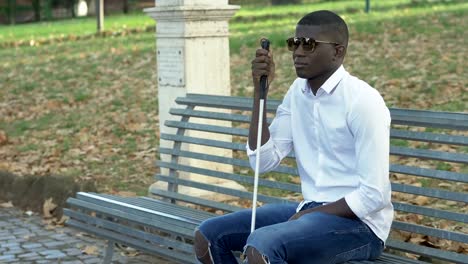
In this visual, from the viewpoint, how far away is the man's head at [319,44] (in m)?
4.21

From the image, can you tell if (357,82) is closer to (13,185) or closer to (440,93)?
(13,185)

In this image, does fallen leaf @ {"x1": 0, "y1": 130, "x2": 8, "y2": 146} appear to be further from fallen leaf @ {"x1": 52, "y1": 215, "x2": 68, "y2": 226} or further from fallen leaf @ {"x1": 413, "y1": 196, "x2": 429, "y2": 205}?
fallen leaf @ {"x1": 413, "y1": 196, "x2": 429, "y2": 205}

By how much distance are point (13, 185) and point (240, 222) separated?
14.6 feet

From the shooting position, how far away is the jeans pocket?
4050mm

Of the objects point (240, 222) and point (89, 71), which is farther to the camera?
point (89, 71)

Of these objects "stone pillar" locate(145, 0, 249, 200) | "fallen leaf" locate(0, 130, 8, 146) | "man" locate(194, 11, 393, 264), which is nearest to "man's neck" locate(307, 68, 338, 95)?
"man" locate(194, 11, 393, 264)

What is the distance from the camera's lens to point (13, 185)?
841 centimetres

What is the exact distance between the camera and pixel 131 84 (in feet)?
45.1

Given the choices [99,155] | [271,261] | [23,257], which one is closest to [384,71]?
[99,155]

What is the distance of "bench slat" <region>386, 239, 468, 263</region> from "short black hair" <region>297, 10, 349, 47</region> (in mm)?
996

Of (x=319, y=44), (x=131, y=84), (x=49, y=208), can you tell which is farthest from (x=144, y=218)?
(x=131, y=84)

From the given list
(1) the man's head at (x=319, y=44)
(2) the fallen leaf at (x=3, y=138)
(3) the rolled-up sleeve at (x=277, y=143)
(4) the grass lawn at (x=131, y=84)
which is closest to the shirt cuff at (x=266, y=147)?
(3) the rolled-up sleeve at (x=277, y=143)

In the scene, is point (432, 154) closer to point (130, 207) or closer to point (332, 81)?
point (332, 81)

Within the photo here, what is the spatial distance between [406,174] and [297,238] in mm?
956
